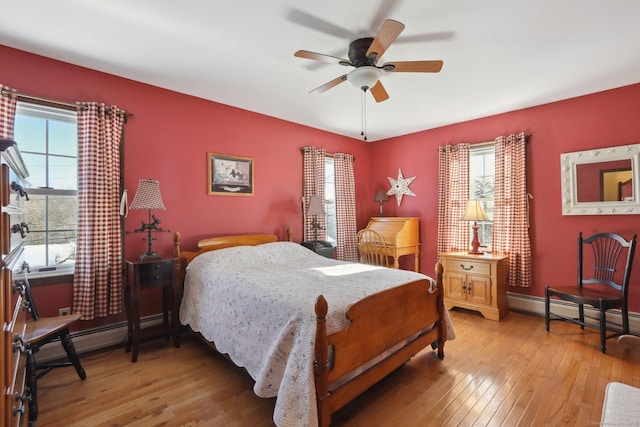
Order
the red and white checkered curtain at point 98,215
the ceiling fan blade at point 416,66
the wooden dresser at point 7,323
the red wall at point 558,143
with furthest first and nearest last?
1. the red wall at point 558,143
2. the red and white checkered curtain at point 98,215
3. the ceiling fan blade at point 416,66
4. the wooden dresser at point 7,323

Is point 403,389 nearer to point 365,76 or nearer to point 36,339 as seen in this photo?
point 365,76

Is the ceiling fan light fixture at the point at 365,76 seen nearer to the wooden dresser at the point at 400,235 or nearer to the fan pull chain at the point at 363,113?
the fan pull chain at the point at 363,113

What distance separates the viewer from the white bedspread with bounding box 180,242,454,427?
1535 millimetres

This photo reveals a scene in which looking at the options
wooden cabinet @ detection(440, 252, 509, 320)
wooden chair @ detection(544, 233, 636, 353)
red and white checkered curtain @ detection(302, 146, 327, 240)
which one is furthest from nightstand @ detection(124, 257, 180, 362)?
wooden chair @ detection(544, 233, 636, 353)

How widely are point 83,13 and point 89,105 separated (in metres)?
0.84

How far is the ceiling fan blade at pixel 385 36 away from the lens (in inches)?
63.7

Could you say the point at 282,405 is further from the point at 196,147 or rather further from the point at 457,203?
the point at 457,203

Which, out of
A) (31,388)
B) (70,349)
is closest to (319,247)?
(70,349)

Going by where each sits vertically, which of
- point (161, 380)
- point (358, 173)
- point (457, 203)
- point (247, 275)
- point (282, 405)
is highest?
point (358, 173)

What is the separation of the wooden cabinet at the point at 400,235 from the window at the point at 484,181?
0.85 m

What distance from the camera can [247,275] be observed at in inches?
95.8

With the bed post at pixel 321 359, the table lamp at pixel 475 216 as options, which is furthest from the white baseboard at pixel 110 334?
the bed post at pixel 321 359

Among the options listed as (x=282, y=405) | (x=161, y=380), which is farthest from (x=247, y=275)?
(x=282, y=405)

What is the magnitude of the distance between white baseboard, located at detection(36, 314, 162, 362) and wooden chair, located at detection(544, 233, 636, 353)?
4.06 meters
